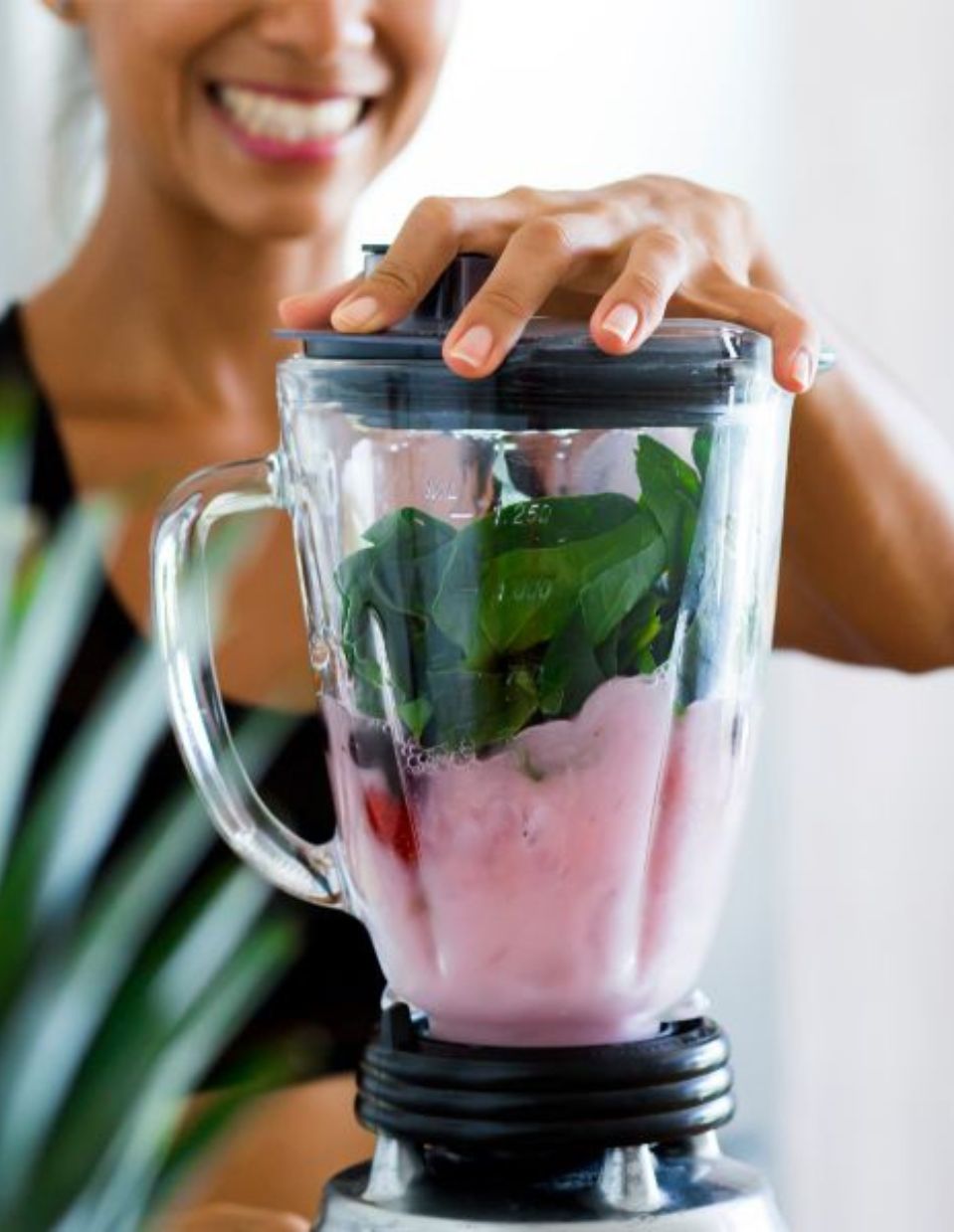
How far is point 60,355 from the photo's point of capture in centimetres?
144

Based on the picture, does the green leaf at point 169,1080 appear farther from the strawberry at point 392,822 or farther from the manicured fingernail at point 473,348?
the manicured fingernail at point 473,348

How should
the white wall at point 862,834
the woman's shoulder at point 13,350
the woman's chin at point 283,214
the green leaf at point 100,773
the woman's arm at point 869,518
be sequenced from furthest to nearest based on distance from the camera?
the white wall at point 862,834 → the woman's shoulder at point 13,350 → the woman's chin at point 283,214 → the green leaf at point 100,773 → the woman's arm at point 869,518

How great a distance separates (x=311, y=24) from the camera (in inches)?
49.1

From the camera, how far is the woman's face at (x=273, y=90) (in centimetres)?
125

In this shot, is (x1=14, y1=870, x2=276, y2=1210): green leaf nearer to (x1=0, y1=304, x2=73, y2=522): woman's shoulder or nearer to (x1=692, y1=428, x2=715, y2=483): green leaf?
(x1=692, y1=428, x2=715, y2=483): green leaf

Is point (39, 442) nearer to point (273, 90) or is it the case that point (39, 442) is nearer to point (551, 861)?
point (273, 90)

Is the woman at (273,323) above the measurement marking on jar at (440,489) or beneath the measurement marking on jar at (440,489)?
beneath

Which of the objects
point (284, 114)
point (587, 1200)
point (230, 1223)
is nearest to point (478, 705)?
point (587, 1200)

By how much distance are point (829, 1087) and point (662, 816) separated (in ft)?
4.42

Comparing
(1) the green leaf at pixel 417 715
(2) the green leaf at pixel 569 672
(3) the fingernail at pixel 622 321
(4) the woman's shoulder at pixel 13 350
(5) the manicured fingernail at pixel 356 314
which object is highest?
(3) the fingernail at pixel 622 321

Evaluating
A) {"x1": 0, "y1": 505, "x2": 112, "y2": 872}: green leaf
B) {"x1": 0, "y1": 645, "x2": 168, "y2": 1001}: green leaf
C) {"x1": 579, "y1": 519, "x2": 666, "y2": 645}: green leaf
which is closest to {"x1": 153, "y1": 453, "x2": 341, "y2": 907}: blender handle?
{"x1": 579, "y1": 519, "x2": 666, "y2": 645}: green leaf

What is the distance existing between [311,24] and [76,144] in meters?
0.43

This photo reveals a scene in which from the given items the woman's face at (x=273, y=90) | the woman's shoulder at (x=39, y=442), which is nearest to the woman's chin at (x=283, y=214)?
the woman's face at (x=273, y=90)

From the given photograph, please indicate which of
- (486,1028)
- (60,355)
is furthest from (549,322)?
(60,355)
